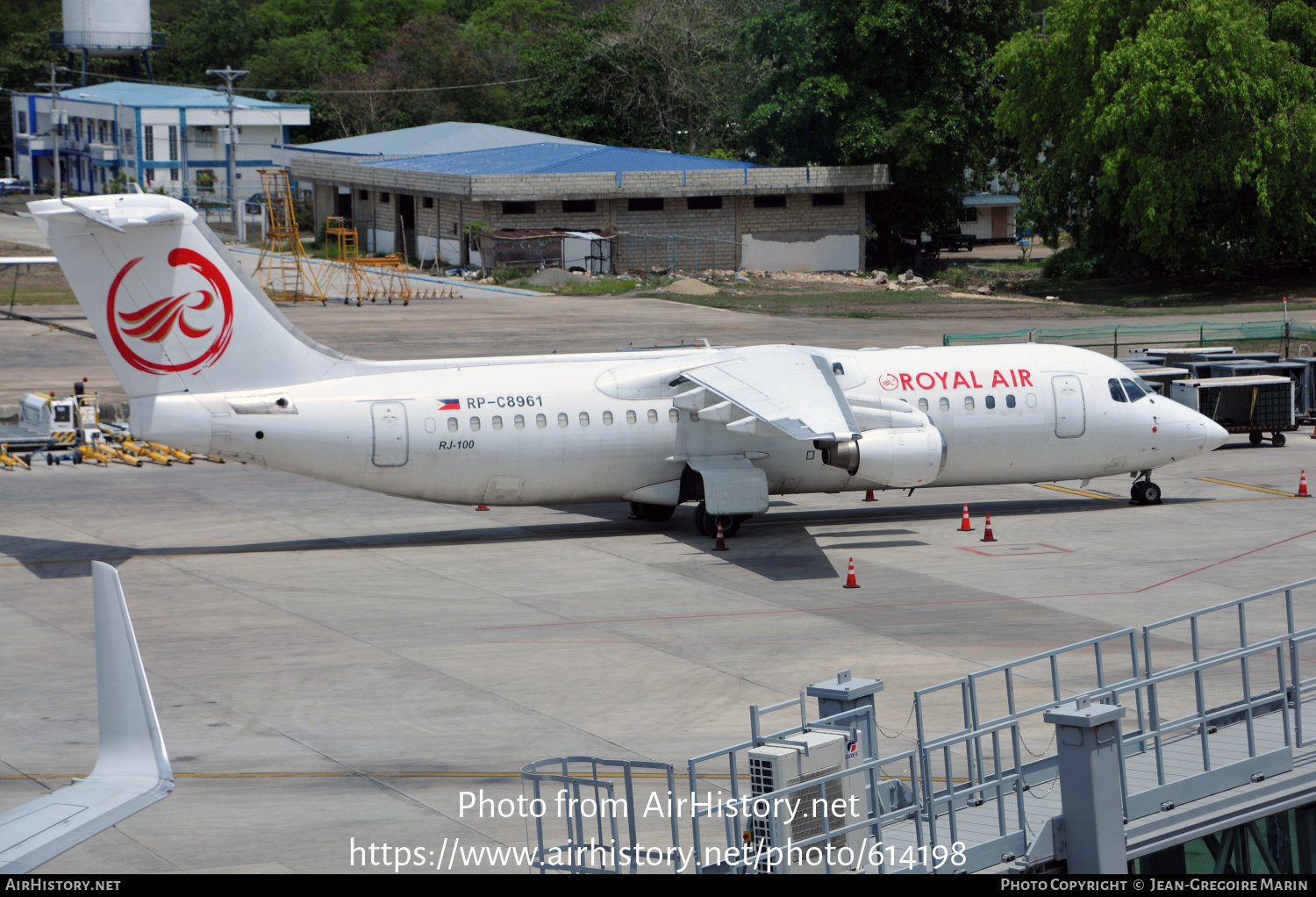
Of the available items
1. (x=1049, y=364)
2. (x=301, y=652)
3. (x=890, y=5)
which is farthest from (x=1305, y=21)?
(x=301, y=652)

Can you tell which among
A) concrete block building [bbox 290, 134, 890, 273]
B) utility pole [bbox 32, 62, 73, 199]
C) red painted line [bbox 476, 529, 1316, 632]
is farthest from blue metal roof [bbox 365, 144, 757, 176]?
red painted line [bbox 476, 529, 1316, 632]

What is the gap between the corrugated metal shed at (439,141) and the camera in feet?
318

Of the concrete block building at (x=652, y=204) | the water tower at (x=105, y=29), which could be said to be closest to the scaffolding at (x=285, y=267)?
the concrete block building at (x=652, y=204)

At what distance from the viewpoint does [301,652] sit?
2334 centimetres

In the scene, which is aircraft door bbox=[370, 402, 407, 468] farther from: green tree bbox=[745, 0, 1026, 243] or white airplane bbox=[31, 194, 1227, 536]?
green tree bbox=[745, 0, 1026, 243]

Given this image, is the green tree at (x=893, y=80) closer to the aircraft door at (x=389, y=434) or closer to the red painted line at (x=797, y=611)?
the aircraft door at (x=389, y=434)

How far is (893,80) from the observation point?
8469cm

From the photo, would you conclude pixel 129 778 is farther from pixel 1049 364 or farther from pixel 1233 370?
pixel 1233 370

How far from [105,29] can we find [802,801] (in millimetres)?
140043

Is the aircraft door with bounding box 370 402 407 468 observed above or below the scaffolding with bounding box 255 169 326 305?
below

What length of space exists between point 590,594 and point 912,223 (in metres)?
67.2

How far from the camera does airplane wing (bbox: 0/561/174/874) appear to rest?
371 inches

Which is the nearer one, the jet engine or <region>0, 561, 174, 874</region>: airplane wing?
<region>0, 561, 174, 874</region>: airplane wing

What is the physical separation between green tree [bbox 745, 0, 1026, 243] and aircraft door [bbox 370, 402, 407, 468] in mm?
59044
